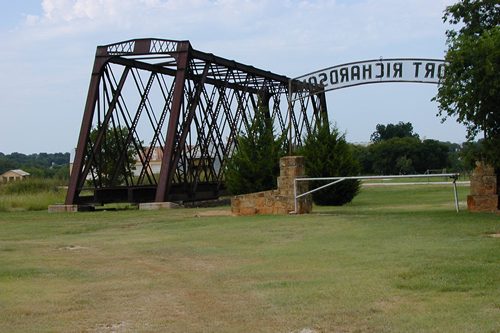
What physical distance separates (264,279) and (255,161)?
20.4m

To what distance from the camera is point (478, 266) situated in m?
9.53

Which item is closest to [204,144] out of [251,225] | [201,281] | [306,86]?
[306,86]

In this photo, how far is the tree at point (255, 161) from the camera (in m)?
29.7

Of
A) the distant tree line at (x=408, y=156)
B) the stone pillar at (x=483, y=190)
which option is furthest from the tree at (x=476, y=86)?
the distant tree line at (x=408, y=156)

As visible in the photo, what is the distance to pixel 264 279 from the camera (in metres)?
9.57

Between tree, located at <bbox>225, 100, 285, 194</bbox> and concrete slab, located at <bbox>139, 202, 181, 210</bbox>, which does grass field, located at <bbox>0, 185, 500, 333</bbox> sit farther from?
tree, located at <bbox>225, 100, 285, 194</bbox>

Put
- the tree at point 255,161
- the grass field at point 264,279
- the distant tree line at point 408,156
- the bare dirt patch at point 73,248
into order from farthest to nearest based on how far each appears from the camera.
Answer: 1. the distant tree line at point 408,156
2. the tree at point 255,161
3. the bare dirt patch at point 73,248
4. the grass field at point 264,279

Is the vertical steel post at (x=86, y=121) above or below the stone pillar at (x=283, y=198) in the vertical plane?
above

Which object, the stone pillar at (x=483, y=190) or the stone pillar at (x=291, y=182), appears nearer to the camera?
the stone pillar at (x=483, y=190)

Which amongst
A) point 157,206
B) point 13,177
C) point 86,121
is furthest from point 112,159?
point 13,177

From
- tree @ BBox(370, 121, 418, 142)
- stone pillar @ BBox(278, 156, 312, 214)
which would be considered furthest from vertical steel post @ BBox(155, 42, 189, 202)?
tree @ BBox(370, 121, 418, 142)

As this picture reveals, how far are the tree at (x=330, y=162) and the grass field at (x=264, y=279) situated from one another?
43.9 feet

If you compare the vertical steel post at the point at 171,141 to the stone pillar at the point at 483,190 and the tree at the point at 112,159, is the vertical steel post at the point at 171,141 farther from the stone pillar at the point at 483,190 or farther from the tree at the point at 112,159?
the stone pillar at the point at 483,190

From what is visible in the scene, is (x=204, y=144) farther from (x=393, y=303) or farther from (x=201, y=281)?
(x=393, y=303)
